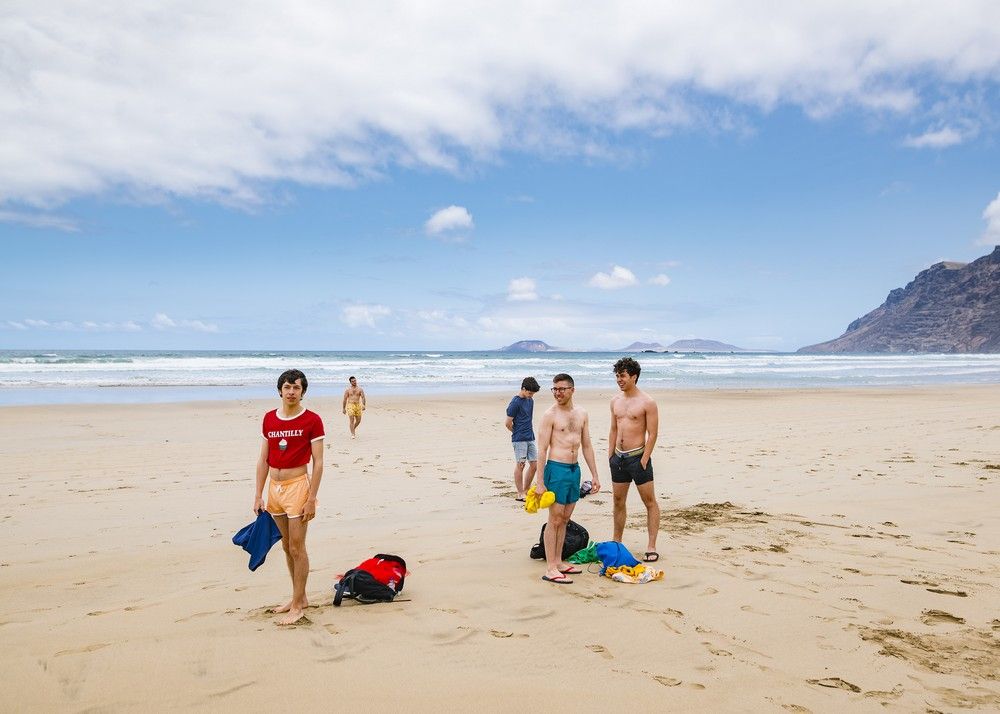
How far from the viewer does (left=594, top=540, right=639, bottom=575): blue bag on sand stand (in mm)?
5387

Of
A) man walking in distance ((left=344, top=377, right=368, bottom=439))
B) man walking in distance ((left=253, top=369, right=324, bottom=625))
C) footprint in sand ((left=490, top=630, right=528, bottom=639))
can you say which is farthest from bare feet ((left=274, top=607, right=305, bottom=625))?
man walking in distance ((left=344, top=377, right=368, bottom=439))

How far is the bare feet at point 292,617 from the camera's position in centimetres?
431

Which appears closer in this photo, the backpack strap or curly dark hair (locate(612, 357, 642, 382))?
the backpack strap

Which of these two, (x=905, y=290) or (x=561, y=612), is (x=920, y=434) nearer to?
(x=561, y=612)

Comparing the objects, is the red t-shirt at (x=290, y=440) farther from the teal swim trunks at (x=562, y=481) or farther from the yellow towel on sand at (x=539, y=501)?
the teal swim trunks at (x=562, y=481)

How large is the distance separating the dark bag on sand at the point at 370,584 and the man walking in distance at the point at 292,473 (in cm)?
44

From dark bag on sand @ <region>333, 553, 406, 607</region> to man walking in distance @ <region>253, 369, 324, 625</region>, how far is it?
17.5 inches

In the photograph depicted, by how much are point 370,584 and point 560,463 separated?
6.24 ft

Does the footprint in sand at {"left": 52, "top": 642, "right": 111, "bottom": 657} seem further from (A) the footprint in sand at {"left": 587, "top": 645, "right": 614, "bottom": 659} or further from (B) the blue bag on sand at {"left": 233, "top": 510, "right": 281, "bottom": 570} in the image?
(A) the footprint in sand at {"left": 587, "top": 645, "right": 614, "bottom": 659}

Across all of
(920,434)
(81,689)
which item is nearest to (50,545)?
(81,689)

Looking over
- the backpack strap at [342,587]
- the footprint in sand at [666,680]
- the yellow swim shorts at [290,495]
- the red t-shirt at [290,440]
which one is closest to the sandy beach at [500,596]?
the footprint in sand at [666,680]

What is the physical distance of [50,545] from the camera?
6.49 m

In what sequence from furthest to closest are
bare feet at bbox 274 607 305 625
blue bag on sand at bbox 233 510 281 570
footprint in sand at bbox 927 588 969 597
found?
footprint in sand at bbox 927 588 969 597 → blue bag on sand at bbox 233 510 281 570 → bare feet at bbox 274 607 305 625

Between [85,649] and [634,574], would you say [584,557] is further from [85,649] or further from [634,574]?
[85,649]
